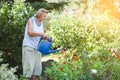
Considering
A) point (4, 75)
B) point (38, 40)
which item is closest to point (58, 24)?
point (38, 40)

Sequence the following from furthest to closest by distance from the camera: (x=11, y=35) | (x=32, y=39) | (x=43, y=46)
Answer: (x=11, y=35)
(x=43, y=46)
(x=32, y=39)

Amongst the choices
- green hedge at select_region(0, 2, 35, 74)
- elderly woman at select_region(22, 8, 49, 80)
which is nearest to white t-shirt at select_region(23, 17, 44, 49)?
elderly woman at select_region(22, 8, 49, 80)

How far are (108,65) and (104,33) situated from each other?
4.79m

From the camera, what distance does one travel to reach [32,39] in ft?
25.6

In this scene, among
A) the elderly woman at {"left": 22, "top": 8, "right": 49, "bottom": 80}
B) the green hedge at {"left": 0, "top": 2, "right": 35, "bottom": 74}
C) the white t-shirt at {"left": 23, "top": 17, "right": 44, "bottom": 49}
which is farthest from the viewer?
the green hedge at {"left": 0, "top": 2, "right": 35, "bottom": 74}

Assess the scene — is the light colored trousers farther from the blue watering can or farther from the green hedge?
the green hedge

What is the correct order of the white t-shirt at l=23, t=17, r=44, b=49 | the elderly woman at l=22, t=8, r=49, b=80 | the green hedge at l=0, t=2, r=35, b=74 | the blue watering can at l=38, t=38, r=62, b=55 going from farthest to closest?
the green hedge at l=0, t=2, r=35, b=74 < the blue watering can at l=38, t=38, r=62, b=55 < the white t-shirt at l=23, t=17, r=44, b=49 < the elderly woman at l=22, t=8, r=49, b=80

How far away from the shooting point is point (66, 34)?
11.7 m

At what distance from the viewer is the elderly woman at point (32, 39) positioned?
7602 mm

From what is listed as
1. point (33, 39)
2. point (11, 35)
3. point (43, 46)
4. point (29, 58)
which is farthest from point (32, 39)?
point (11, 35)

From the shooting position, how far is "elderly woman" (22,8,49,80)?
7602 millimetres

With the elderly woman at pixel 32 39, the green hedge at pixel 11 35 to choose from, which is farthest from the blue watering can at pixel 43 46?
the green hedge at pixel 11 35

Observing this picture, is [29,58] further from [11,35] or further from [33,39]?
[11,35]

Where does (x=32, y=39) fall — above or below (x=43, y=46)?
above
